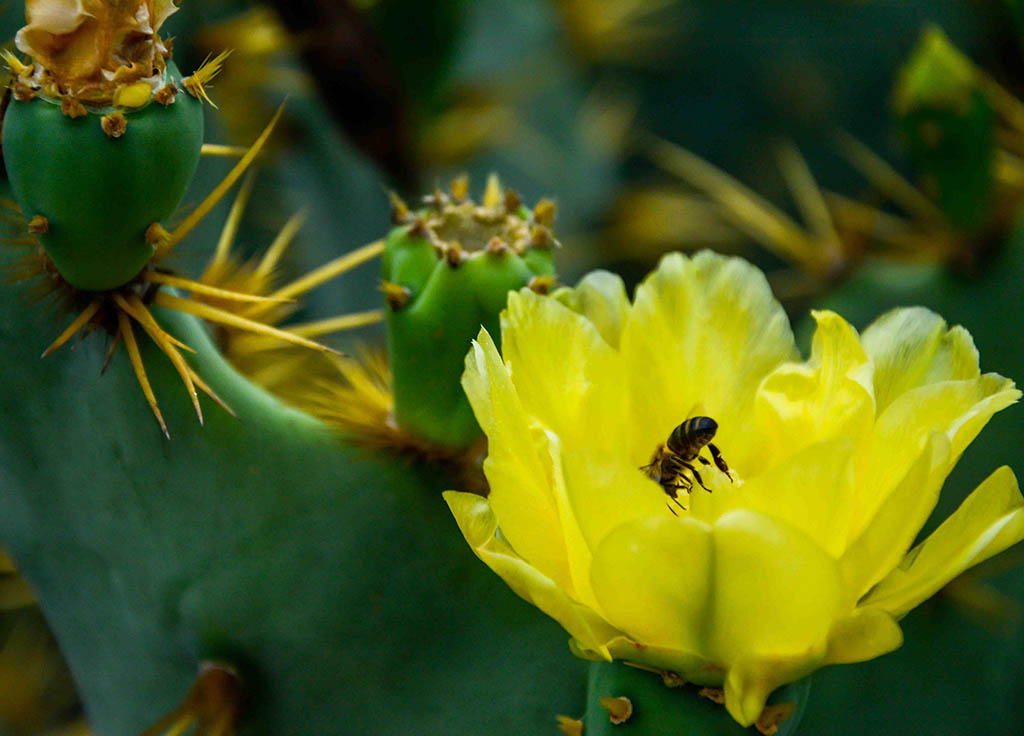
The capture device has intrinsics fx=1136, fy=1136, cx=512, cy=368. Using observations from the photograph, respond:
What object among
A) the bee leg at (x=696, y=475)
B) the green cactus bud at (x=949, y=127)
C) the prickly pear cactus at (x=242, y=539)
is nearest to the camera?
the bee leg at (x=696, y=475)

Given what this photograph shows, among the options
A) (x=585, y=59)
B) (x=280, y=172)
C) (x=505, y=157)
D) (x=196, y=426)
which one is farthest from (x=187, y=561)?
(x=585, y=59)

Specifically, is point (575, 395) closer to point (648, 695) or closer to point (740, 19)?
point (648, 695)

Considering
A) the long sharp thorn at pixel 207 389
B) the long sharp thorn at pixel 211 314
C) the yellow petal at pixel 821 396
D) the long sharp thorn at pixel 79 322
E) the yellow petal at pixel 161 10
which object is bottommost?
the long sharp thorn at pixel 207 389

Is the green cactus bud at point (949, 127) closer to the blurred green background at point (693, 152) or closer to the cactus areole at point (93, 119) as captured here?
the blurred green background at point (693, 152)

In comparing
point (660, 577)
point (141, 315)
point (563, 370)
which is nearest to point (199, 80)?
point (141, 315)

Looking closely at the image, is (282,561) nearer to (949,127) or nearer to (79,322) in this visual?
(79,322)

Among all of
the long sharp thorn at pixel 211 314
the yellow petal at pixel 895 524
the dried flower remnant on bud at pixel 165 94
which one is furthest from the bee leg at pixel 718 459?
the dried flower remnant on bud at pixel 165 94
